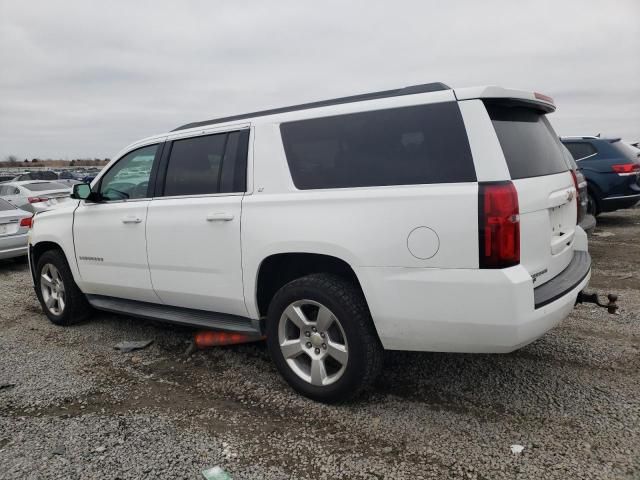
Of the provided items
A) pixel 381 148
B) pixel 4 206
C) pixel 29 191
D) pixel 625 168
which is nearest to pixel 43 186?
pixel 29 191

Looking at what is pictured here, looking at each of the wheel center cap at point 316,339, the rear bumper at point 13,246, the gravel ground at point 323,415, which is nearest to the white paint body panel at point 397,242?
the wheel center cap at point 316,339

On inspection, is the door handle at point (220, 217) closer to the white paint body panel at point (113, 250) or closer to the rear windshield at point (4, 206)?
the white paint body panel at point (113, 250)

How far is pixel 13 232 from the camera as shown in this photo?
8.77 metres

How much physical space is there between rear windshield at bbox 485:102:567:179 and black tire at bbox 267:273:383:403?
117cm

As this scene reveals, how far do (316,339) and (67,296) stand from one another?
308 centimetres

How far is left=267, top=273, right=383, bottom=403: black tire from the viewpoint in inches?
118

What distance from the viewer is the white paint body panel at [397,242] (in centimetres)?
262

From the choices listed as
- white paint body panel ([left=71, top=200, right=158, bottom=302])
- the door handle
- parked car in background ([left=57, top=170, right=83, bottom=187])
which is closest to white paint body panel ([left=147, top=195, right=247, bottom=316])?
the door handle

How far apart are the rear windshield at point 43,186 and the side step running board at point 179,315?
11971mm

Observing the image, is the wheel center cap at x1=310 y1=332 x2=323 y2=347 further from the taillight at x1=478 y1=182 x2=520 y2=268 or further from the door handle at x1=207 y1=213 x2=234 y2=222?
the taillight at x1=478 y1=182 x2=520 y2=268

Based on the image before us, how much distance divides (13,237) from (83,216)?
16.9ft

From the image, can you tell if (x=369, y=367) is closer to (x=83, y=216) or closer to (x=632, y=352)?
(x=632, y=352)

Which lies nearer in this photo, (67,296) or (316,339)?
(316,339)

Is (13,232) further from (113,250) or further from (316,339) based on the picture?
(316,339)
